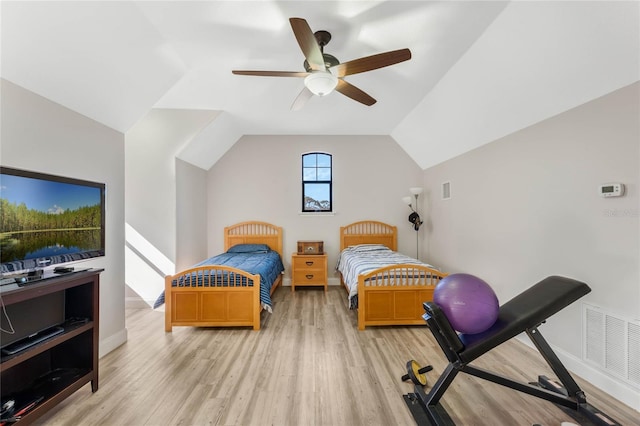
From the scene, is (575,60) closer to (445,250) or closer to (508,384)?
(508,384)

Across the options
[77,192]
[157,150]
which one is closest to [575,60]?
[77,192]

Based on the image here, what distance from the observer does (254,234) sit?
16.0ft

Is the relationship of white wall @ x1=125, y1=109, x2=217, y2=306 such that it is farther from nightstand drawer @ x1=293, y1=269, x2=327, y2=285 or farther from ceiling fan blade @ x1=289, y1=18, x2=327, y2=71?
ceiling fan blade @ x1=289, y1=18, x2=327, y2=71

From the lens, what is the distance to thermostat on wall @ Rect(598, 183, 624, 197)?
5.84 ft

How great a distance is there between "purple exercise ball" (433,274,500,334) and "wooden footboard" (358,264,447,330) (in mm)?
1272

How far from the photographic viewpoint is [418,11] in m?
1.93

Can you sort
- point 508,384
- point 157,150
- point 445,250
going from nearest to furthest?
point 508,384, point 157,150, point 445,250

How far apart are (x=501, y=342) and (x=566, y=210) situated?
4.30ft

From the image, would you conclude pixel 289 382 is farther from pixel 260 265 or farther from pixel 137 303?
pixel 137 303

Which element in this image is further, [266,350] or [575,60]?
[266,350]

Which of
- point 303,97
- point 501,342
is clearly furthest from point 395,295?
point 303,97

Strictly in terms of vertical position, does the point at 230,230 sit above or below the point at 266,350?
above

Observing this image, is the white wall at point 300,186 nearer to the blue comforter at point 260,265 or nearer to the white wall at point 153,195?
the blue comforter at point 260,265

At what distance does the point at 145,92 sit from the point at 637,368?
14.1 ft
